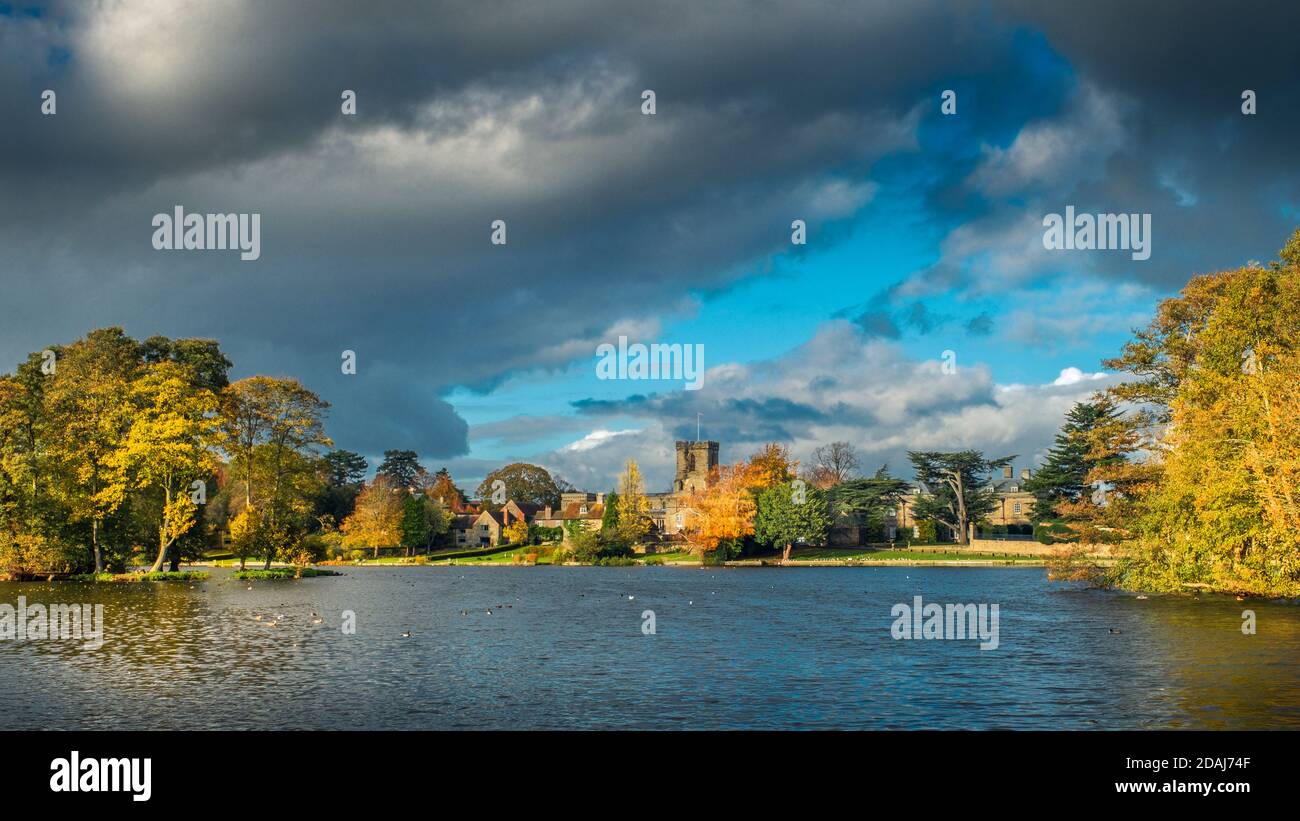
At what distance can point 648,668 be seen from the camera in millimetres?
26094

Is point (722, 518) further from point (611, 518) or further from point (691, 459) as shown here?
point (691, 459)

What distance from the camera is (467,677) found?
24797mm

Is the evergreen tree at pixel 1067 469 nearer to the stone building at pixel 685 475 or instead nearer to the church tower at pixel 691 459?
the stone building at pixel 685 475

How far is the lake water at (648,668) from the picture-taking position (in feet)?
63.6

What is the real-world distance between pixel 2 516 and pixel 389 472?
113642 mm

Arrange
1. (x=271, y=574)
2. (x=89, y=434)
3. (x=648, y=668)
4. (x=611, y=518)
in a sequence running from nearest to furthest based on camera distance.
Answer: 1. (x=648, y=668)
2. (x=89, y=434)
3. (x=271, y=574)
4. (x=611, y=518)

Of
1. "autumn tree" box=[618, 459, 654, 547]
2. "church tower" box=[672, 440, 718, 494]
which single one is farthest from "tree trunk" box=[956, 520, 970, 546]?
"church tower" box=[672, 440, 718, 494]

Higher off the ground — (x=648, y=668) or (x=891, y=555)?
(x=648, y=668)

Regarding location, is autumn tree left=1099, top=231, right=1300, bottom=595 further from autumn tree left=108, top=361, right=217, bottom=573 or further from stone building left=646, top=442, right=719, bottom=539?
stone building left=646, top=442, right=719, bottom=539

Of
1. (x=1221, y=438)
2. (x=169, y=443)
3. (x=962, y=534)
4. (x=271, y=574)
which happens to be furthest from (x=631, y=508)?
(x=1221, y=438)

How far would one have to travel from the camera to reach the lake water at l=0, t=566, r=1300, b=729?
19.4 meters

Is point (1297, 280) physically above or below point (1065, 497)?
above
